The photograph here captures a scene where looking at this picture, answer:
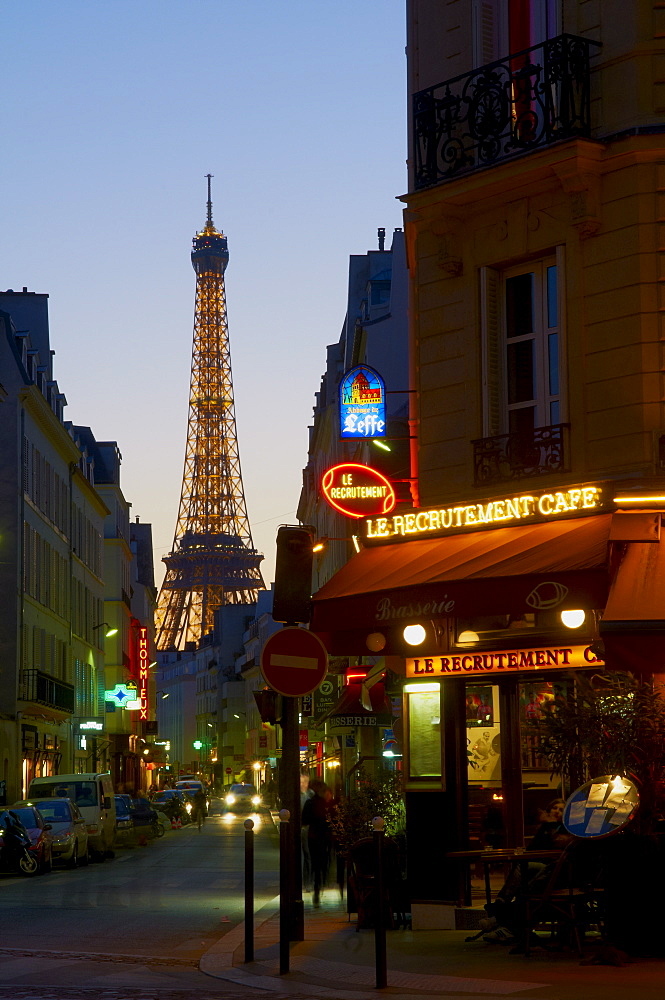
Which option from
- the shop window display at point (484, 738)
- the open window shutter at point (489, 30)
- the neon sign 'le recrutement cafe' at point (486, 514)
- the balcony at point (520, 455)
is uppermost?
the open window shutter at point (489, 30)

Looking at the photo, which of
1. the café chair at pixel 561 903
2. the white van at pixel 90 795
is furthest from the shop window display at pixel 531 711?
the white van at pixel 90 795

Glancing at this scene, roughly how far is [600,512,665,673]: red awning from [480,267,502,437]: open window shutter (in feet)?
10.0

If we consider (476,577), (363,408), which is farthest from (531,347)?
(363,408)

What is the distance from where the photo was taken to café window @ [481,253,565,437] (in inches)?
567

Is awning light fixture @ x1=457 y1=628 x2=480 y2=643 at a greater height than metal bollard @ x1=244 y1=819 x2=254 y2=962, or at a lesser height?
greater

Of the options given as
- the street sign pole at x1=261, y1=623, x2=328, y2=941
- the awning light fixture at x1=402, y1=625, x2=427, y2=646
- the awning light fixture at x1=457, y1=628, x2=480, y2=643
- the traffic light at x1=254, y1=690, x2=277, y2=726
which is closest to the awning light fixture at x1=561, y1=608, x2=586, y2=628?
the awning light fixture at x1=457, y1=628, x2=480, y2=643

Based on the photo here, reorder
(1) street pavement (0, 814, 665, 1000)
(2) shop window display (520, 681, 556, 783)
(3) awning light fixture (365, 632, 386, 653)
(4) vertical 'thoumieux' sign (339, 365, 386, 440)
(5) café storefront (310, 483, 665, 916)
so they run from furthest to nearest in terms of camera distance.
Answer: (4) vertical 'thoumieux' sign (339, 365, 386, 440)
(3) awning light fixture (365, 632, 386, 653)
(2) shop window display (520, 681, 556, 783)
(5) café storefront (310, 483, 665, 916)
(1) street pavement (0, 814, 665, 1000)

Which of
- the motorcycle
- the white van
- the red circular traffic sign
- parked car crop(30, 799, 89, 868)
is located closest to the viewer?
the red circular traffic sign

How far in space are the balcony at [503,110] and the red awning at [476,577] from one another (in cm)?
365

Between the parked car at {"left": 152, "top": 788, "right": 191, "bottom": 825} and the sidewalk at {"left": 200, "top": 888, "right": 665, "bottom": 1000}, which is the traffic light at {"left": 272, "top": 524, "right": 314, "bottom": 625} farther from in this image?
the parked car at {"left": 152, "top": 788, "right": 191, "bottom": 825}

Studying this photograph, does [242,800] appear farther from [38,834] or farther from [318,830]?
[318,830]

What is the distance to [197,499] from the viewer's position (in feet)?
466

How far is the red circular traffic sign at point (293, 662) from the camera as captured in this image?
12.1m

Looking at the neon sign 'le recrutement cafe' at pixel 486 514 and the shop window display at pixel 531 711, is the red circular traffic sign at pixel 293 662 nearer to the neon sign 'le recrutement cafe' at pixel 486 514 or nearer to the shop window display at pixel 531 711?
the neon sign 'le recrutement cafe' at pixel 486 514
